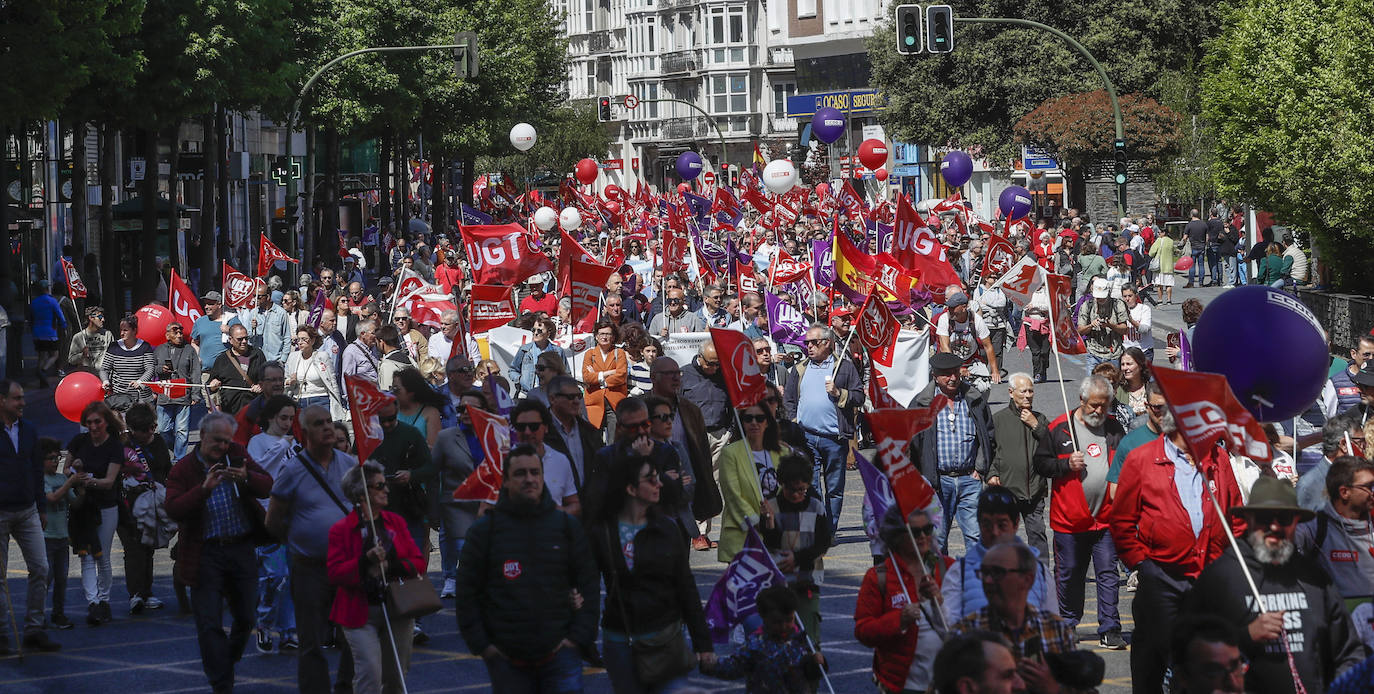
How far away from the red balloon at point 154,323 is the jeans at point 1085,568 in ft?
38.6

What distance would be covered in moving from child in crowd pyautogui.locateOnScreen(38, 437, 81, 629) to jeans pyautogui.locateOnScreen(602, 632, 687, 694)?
482 centimetres

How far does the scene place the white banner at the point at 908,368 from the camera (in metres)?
16.1

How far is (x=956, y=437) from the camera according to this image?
37.6ft

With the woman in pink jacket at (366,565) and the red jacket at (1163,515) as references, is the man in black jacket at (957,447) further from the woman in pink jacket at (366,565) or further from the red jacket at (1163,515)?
the woman in pink jacket at (366,565)

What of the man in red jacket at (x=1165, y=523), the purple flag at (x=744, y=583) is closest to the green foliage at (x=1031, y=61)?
the man in red jacket at (x=1165, y=523)

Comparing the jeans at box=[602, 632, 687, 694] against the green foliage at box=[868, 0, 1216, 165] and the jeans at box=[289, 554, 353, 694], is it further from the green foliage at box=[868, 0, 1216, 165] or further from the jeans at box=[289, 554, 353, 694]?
the green foliage at box=[868, 0, 1216, 165]

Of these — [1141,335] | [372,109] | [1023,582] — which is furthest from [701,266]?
[372,109]

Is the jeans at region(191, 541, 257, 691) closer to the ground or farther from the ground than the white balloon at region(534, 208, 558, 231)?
closer to the ground

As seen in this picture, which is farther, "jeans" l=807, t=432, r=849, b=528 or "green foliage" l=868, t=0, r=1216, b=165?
"green foliage" l=868, t=0, r=1216, b=165

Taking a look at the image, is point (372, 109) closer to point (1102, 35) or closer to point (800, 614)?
point (1102, 35)

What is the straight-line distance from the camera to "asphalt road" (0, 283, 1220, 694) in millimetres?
9789

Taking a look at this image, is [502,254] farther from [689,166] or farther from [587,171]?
[689,166]

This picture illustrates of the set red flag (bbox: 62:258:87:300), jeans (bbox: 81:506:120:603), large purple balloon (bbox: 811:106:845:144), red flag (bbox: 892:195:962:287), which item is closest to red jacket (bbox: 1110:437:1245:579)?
Answer: jeans (bbox: 81:506:120:603)

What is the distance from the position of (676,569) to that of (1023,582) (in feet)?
5.45
